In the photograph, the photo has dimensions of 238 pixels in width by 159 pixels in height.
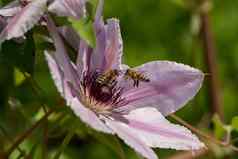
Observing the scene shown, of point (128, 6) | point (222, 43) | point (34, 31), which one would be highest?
point (34, 31)

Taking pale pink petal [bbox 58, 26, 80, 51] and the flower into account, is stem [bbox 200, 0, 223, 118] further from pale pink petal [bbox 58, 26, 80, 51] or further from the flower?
pale pink petal [bbox 58, 26, 80, 51]

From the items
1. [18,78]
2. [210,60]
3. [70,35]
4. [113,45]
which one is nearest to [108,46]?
[113,45]

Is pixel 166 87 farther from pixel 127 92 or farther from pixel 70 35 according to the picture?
pixel 70 35

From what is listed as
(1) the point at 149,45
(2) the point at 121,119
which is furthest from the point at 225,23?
(2) the point at 121,119

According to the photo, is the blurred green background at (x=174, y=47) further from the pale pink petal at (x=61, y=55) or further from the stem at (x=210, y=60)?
the pale pink petal at (x=61, y=55)

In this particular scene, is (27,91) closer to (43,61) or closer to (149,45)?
(43,61)

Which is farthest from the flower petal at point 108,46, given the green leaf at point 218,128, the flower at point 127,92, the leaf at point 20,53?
the green leaf at point 218,128
